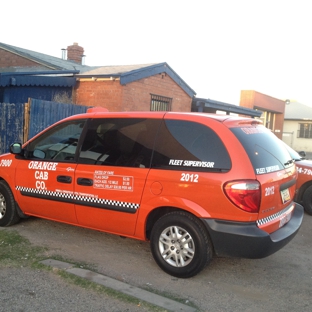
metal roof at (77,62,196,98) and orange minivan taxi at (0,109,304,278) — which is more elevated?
metal roof at (77,62,196,98)

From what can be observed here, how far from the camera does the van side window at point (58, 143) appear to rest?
16.4 feet

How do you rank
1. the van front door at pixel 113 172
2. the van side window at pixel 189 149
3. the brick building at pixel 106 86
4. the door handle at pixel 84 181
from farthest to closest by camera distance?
the brick building at pixel 106 86 < the door handle at pixel 84 181 < the van front door at pixel 113 172 < the van side window at pixel 189 149

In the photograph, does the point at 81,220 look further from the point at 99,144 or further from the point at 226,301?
the point at 226,301

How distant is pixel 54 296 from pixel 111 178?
1466mm

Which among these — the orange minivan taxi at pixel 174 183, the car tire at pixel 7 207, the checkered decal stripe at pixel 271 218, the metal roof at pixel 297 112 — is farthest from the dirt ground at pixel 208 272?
the metal roof at pixel 297 112

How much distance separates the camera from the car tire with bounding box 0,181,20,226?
5527 millimetres

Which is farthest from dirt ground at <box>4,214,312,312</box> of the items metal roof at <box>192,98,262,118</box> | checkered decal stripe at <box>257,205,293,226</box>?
metal roof at <box>192,98,262,118</box>

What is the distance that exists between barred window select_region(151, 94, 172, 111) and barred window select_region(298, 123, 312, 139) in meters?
24.6

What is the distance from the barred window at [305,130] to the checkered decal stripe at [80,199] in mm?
33632

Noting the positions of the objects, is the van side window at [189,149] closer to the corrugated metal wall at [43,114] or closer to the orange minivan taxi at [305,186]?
the orange minivan taxi at [305,186]

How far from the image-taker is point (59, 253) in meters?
4.67

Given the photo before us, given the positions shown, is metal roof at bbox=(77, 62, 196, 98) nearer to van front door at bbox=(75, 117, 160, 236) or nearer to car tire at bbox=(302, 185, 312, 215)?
car tire at bbox=(302, 185, 312, 215)

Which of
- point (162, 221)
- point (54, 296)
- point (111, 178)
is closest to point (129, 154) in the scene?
point (111, 178)

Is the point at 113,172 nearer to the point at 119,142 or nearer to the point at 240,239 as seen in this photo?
the point at 119,142
